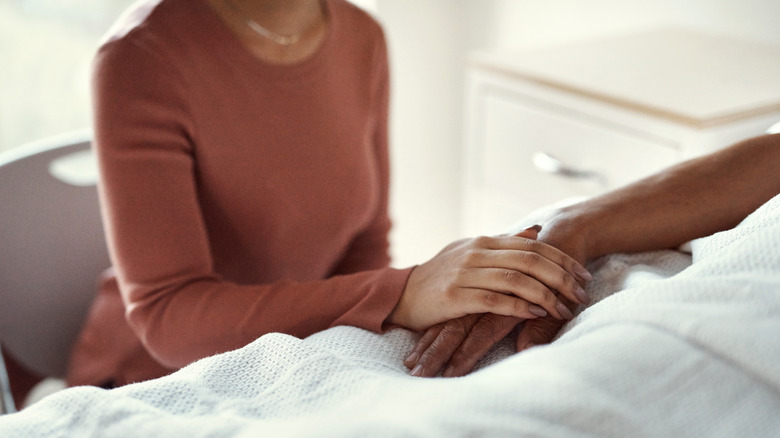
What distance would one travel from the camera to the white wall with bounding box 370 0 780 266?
5.76 ft

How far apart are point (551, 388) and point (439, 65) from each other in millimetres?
1754

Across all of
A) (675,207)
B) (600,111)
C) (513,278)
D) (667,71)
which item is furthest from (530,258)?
(667,71)

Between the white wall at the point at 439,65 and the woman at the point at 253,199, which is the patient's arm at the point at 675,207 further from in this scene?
the white wall at the point at 439,65

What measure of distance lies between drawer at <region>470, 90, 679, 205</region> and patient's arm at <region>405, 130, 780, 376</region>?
336 millimetres

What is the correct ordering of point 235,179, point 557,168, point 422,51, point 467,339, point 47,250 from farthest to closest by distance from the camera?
1. point 422,51
2. point 557,168
3. point 47,250
4. point 235,179
5. point 467,339

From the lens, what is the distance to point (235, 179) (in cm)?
87

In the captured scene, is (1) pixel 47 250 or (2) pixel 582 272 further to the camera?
(1) pixel 47 250

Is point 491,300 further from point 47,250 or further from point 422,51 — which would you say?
point 422,51

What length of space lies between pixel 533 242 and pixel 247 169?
394mm

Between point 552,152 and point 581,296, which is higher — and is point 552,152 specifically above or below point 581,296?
below

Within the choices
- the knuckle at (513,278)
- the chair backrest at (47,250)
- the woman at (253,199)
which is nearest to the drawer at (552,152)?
the woman at (253,199)

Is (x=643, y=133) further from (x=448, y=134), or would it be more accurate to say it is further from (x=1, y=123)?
(x=1, y=123)

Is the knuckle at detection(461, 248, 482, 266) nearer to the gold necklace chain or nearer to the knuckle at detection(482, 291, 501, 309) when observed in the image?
the knuckle at detection(482, 291, 501, 309)

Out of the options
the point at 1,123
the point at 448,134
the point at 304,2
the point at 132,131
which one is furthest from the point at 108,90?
the point at 448,134
